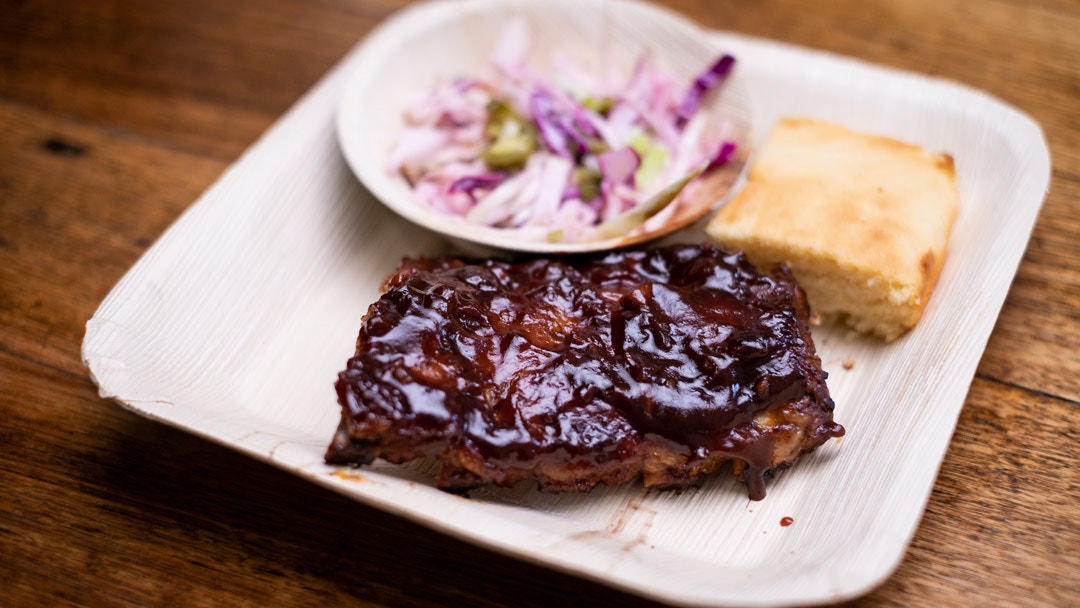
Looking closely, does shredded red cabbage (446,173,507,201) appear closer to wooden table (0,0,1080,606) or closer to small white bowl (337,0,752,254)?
small white bowl (337,0,752,254)

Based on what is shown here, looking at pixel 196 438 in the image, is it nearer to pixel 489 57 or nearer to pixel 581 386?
pixel 581 386

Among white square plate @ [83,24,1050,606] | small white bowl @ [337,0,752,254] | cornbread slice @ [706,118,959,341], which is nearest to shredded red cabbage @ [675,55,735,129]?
small white bowl @ [337,0,752,254]

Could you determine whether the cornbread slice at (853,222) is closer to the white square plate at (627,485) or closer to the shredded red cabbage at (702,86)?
the white square plate at (627,485)

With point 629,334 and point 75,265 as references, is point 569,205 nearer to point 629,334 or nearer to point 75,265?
point 629,334

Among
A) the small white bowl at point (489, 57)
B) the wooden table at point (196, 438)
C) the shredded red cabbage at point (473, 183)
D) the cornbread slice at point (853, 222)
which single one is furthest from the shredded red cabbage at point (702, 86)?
the wooden table at point (196, 438)

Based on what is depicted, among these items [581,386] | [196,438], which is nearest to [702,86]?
[581,386]

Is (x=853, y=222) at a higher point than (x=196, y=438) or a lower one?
higher

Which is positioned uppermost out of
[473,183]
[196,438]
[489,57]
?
[489,57]
